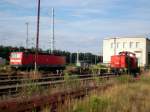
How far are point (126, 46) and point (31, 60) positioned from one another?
57.3 meters

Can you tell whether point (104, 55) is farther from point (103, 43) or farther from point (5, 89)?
point (5, 89)

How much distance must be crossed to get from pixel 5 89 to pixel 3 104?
5.61m

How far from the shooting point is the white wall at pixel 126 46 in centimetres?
8850

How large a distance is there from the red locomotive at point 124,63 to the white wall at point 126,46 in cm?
4683

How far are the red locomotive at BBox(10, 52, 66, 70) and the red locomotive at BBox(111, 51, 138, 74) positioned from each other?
8.05 metres

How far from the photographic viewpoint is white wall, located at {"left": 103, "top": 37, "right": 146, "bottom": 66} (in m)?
88.5

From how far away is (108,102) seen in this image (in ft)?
39.4

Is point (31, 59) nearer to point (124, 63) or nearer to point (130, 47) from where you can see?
point (124, 63)

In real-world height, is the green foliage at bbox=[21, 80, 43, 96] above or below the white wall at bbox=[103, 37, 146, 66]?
below

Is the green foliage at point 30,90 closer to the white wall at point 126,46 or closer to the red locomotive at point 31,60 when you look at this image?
the red locomotive at point 31,60

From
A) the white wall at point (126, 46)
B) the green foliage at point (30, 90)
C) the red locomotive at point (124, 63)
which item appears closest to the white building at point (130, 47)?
the white wall at point (126, 46)

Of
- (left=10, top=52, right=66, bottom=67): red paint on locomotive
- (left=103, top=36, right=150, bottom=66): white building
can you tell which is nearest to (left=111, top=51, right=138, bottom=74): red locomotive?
(left=10, top=52, right=66, bottom=67): red paint on locomotive

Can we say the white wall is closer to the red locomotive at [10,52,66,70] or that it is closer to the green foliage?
the red locomotive at [10,52,66,70]

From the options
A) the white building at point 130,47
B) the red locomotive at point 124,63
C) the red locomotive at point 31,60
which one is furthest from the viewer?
the white building at point 130,47
